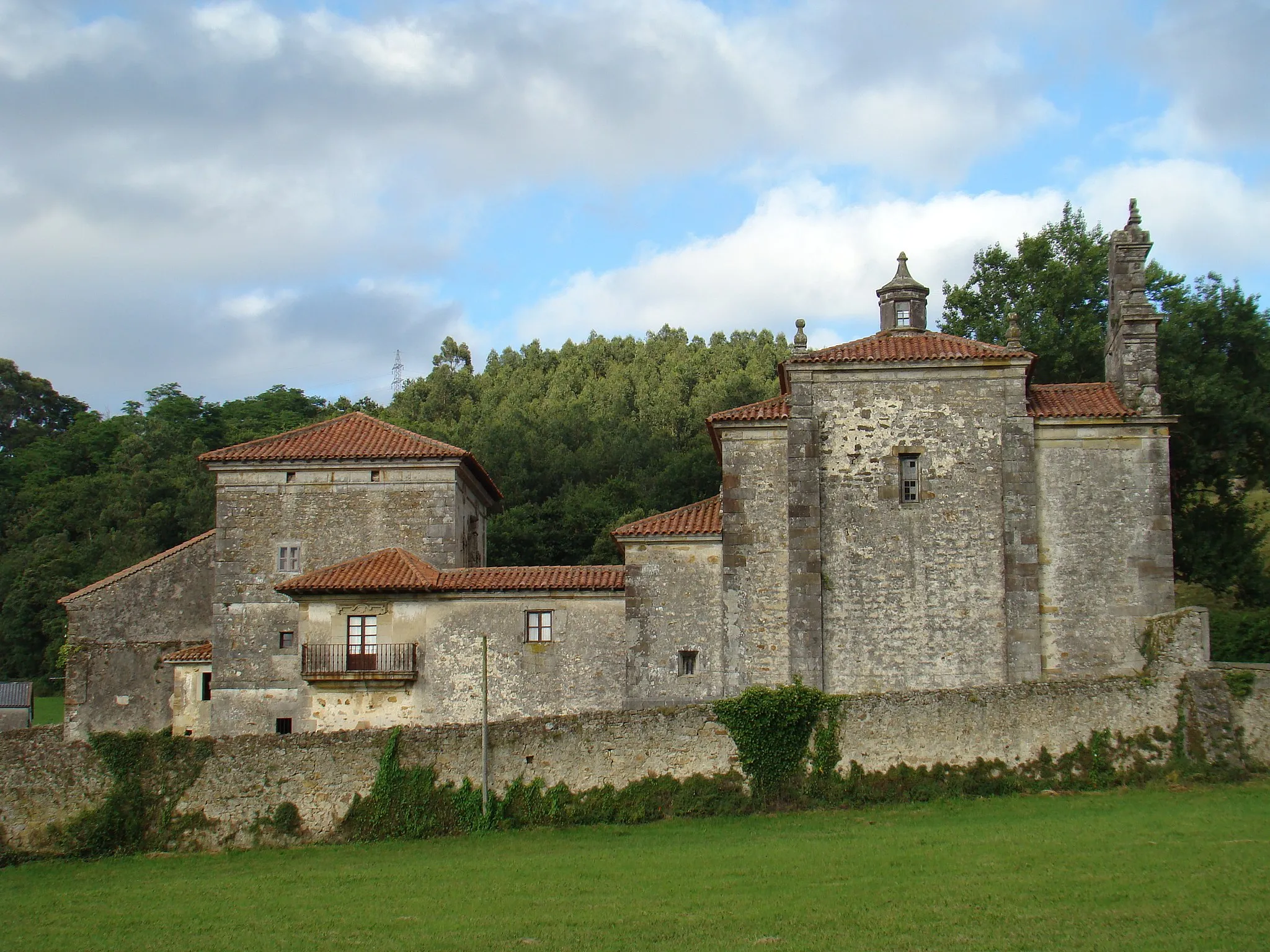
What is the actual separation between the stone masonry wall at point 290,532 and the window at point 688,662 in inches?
257

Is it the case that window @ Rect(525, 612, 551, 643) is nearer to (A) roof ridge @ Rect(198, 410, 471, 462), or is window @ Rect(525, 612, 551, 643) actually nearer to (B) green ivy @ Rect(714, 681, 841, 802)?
(A) roof ridge @ Rect(198, 410, 471, 462)

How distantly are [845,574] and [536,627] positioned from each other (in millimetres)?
6658

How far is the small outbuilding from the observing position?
135ft

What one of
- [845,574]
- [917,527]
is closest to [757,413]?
[845,574]

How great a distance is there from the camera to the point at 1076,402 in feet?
91.4

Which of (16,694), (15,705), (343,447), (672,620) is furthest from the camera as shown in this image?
(16,694)

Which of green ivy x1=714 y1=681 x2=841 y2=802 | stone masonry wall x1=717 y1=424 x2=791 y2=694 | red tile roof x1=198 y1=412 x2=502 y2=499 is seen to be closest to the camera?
green ivy x1=714 y1=681 x2=841 y2=802

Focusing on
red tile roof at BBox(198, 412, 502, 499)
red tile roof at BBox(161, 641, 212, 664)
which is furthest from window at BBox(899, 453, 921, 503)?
red tile roof at BBox(161, 641, 212, 664)

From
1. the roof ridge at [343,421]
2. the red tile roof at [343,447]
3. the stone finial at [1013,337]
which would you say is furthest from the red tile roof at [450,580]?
the stone finial at [1013,337]

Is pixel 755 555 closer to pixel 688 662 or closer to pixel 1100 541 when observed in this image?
pixel 688 662

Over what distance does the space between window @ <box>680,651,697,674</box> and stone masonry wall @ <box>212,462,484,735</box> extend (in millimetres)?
6535

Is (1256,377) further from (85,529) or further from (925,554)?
(85,529)

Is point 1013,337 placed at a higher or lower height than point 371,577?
higher

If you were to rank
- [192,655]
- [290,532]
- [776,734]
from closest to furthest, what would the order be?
1. [776,734]
2. [290,532]
3. [192,655]
